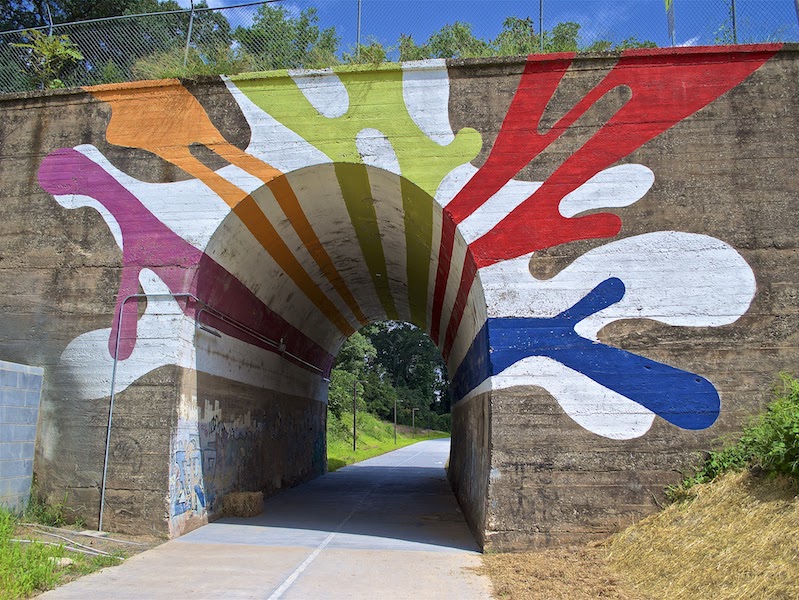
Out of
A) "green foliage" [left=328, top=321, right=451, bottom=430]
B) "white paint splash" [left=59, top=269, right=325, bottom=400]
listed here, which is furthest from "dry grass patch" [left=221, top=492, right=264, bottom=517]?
"green foliage" [left=328, top=321, right=451, bottom=430]

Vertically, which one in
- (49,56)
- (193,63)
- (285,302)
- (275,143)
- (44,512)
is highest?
(49,56)

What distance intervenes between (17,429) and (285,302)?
6150 millimetres

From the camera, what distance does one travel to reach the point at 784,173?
892cm

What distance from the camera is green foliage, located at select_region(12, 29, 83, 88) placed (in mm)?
11102

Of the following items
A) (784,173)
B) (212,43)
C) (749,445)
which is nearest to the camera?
(749,445)

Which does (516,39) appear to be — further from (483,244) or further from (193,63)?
(193,63)

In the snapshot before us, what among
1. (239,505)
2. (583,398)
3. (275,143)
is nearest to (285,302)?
(239,505)

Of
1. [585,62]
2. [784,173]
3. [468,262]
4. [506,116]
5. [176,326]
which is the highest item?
[585,62]

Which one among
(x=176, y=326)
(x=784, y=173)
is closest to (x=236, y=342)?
(x=176, y=326)

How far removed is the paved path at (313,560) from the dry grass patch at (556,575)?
10.2 inches

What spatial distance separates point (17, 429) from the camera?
891 centimetres

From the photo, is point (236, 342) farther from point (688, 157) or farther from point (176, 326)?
point (688, 157)

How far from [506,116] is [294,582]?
6840mm

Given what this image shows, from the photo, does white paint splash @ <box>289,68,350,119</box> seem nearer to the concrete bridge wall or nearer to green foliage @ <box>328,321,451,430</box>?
the concrete bridge wall
